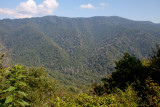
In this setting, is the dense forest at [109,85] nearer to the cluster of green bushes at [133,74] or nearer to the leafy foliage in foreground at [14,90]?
the cluster of green bushes at [133,74]

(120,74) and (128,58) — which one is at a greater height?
(128,58)

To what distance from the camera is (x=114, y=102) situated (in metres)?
4.48

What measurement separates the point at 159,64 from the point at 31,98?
12.4 metres

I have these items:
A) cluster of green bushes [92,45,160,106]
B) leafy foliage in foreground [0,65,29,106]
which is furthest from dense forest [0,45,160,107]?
leafy foliage in foreground [0,65,29,106]

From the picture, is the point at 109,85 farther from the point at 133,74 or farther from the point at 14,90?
the point at 14,90

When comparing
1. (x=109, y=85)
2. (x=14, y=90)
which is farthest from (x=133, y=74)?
(x=14, y=90)

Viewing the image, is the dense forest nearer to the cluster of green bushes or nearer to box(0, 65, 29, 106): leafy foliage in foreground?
the cluster of green bushes

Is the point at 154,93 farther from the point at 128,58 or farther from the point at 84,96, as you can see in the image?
the point at 128,58

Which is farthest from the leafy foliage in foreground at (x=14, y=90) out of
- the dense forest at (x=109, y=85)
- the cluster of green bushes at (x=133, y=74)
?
the cluster of green bushes at (x=133, y=74)

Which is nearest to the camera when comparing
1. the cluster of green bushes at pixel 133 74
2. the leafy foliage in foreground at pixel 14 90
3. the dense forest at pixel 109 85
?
the leafy foliage in foreground at pixel 14 90

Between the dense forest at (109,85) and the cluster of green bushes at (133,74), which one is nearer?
the dense forest at (109,85)

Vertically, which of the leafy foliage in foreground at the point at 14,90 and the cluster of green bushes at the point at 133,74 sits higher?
the leafy foliage in foreground at the point at 14,90

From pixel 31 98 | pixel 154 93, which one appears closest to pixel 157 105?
pixel 154 93

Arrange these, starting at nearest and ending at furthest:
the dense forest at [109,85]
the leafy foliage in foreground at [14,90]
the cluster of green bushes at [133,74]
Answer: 1. the leafy foliage in foreground at [14,90]
2. the dense forest at [109,85]
3. the cluster of green bushes at [133,74]
